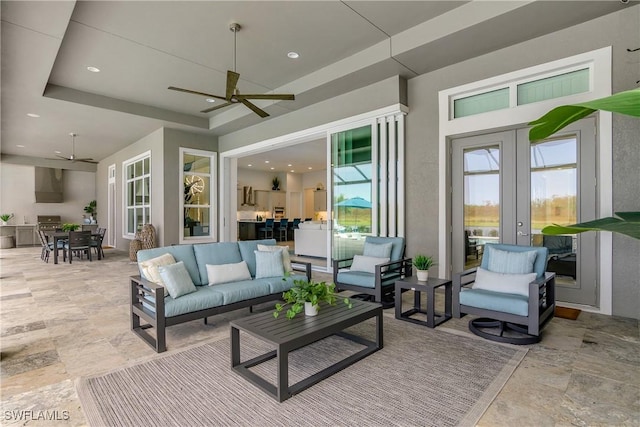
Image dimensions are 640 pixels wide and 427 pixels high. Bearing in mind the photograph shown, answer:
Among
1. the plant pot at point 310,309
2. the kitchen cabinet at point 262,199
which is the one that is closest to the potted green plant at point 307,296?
the plant pot at point 310,309

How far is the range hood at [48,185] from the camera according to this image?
42.5ft

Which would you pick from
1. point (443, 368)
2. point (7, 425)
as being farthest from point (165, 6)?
point (443, 368)

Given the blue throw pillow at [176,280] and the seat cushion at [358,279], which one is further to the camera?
the seat cushion at [358,279]

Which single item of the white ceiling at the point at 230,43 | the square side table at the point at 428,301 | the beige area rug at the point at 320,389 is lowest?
the beige area rug at the point at 320,389

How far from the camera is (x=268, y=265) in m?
4.23

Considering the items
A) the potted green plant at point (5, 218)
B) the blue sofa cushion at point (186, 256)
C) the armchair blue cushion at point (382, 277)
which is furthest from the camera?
the potted green plant at point (5, 218)

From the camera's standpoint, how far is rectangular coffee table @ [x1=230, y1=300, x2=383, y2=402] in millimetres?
2301

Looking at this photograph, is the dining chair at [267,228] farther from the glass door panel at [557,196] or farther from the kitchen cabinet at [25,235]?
the glass door panel at [557,196]

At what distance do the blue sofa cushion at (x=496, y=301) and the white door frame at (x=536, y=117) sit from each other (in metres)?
1.56

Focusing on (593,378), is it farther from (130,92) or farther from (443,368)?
(130,92)

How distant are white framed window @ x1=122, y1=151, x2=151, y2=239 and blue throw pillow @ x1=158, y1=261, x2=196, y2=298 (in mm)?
6529

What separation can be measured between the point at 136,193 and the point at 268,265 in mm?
7678

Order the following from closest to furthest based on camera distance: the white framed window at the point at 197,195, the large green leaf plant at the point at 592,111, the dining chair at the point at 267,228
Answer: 1. the large green leaf plant at the point at 592,111
2. the white framed window at the point at 197,195
3. the dining chair at the point at 267,228

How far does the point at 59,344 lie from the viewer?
10.7ft
